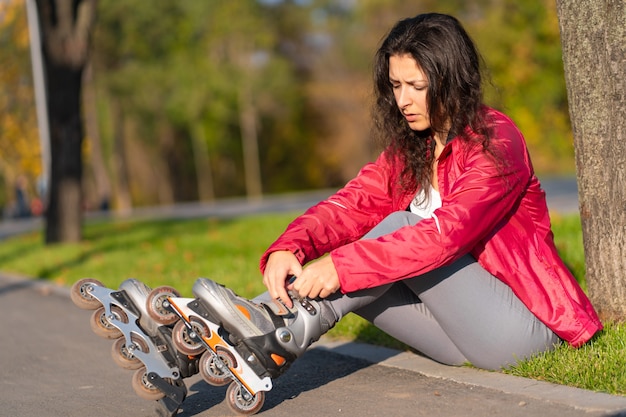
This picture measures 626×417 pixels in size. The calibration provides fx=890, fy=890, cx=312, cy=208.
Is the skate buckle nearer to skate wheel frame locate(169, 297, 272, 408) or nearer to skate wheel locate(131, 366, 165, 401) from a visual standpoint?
skate wheel frame locate(169, 297, 272, 408)

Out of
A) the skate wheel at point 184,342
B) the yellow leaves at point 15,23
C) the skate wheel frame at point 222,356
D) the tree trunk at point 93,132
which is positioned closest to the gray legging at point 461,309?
the skate wheel frame at point 222,356

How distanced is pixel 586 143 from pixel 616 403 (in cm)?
159

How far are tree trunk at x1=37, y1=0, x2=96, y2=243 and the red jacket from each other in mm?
10379

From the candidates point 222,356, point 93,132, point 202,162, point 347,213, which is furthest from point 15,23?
point 222,356

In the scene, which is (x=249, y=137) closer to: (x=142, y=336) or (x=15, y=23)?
(x=15, y=23)

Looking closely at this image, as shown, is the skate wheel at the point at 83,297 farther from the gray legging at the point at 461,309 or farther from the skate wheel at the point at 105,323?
the gray legging at the point at 461,309

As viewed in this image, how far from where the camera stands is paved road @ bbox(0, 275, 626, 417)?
3.48 m

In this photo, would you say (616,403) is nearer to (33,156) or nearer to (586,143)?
(586,143)

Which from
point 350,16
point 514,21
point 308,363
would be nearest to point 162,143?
point 350,16

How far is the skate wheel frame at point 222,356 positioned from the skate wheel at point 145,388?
0.74 ft

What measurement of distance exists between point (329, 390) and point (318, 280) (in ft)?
3.03

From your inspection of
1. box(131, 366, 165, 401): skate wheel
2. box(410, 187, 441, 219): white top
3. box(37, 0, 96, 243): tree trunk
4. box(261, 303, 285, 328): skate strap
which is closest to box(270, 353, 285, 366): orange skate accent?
box(261, 303, 285, 328): skate strap

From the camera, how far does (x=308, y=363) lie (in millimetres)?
4734

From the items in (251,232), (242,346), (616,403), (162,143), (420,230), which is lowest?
(162,143)
